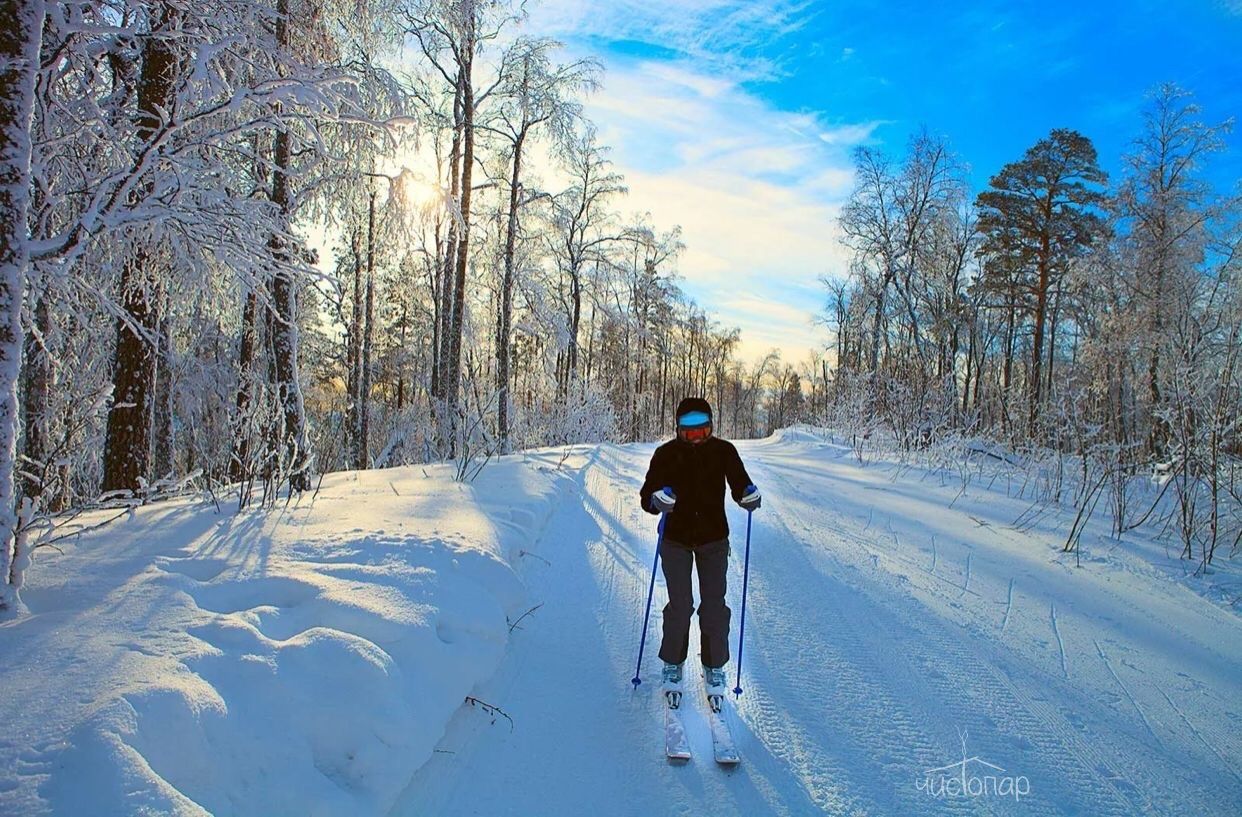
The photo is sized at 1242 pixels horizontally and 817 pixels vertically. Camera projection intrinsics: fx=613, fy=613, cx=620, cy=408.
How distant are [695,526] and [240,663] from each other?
2.36 metres

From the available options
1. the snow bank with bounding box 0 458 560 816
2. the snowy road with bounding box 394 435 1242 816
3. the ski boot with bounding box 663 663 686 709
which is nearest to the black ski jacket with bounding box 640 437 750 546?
the ski boot with bounding box 663 663 686 709

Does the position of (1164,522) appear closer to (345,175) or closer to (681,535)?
(681,535)

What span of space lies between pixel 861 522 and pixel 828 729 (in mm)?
4508

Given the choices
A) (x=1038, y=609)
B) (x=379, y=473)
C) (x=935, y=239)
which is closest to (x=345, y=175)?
(x=379, y=473)

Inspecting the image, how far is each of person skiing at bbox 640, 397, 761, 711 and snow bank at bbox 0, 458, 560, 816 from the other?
108cm

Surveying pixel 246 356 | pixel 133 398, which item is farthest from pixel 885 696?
pixel 246 356

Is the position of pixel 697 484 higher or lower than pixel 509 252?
lower

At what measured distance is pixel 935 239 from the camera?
22.9 m

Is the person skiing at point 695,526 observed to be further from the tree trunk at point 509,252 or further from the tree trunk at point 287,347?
the tree trunk at point 509,252

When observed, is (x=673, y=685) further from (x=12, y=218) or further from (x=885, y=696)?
(x=12, y=218)

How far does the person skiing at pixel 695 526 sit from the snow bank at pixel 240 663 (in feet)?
3.53

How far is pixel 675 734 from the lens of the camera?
2992 mm

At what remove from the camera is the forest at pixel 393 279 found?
338cm

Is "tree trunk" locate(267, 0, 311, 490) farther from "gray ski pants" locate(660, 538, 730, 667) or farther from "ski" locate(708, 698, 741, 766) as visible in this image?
"ski" locate(708, 698, 741, 766)
